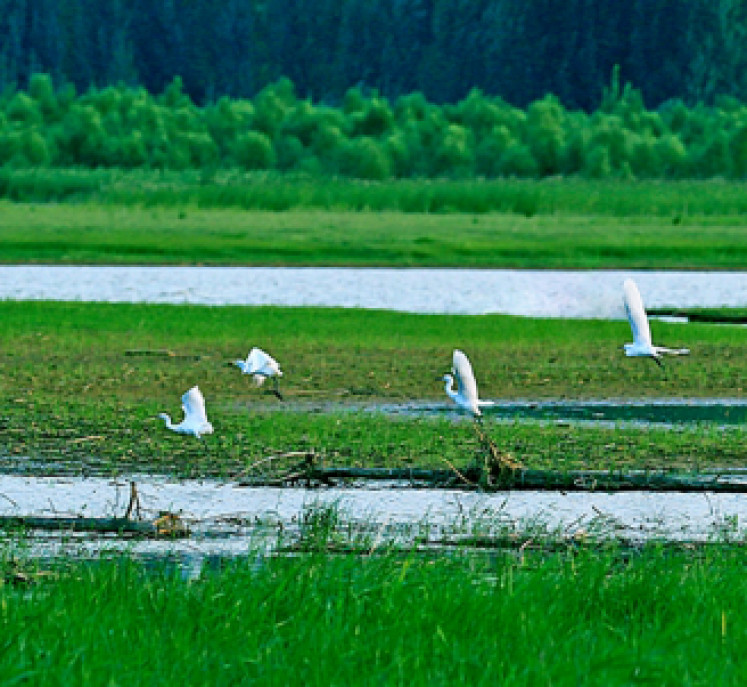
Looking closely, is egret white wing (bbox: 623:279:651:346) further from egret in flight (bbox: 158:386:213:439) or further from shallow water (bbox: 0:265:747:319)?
shallow water (bbox: 0:265:747:319)

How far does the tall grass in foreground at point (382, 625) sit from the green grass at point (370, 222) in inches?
1291

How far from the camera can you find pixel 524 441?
1516 centimetres

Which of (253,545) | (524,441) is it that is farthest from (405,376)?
(253,545)

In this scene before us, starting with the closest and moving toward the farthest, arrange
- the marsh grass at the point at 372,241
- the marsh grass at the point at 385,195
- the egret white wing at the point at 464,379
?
the egret white wing at the point at 464,379 → the marsh grass at the point at 372,241 → the marsh grass at the point at 385,195

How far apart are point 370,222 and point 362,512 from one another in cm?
4328

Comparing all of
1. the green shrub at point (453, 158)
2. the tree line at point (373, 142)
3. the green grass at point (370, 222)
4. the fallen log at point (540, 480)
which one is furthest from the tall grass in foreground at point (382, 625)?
the green shrub at point (453, 158)

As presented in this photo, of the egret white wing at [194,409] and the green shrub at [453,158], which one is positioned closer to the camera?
the egret white wing at [194,409]

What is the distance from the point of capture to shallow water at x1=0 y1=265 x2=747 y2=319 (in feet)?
100

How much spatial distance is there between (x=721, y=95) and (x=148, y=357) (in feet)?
474

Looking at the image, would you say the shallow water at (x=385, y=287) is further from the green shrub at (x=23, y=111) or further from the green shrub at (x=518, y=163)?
the green shrub at (x=23, y=111)

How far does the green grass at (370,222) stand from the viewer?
4319cm

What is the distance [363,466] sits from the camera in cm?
1369

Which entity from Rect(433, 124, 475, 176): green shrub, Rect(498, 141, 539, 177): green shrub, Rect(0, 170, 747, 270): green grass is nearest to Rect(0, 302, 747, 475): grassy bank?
Rect(0, 170, 747, 270): green grass

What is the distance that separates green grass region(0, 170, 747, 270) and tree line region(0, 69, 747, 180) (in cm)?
722
